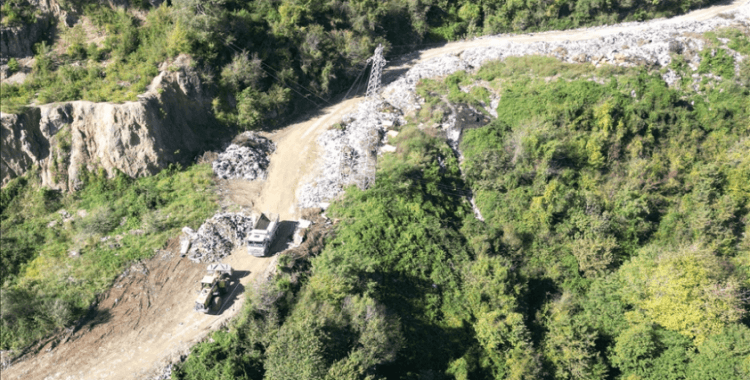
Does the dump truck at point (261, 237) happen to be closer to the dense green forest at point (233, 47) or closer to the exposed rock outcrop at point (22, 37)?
the dense green forest at point (233, 47)

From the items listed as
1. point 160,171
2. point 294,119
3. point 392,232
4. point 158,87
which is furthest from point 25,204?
point 392,232

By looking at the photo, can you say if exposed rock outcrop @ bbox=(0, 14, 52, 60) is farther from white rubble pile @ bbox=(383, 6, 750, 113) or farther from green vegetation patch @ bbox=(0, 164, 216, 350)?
white rubble pile @ bbox=(383, 6, 750, 113)

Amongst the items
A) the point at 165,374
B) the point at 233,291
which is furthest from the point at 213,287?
the point at 165,374

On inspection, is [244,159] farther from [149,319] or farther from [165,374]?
[165,374]

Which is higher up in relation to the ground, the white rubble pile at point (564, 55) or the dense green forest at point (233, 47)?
the dense green forest at point (233, 47)

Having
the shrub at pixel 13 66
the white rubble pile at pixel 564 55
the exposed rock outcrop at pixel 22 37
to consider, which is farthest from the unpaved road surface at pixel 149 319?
the exposed rock outcrop at pixel 22 37

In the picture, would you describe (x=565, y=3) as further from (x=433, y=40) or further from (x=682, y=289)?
(x=682, y=289)
